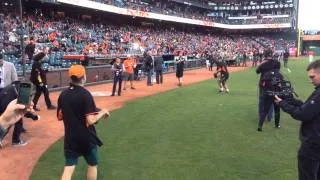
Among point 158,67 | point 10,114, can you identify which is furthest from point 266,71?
point 158,67

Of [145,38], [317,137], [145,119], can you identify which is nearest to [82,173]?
[317,137]

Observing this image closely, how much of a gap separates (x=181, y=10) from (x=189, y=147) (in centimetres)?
6134

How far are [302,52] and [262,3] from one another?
45.8 feet

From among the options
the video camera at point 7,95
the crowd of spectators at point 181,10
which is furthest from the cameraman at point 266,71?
the crowd of spectators at point 181,10

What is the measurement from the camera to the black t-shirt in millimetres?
5242

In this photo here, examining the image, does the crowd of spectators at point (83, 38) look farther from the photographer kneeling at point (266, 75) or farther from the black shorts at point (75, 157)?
the black shorts at point (75, 157)

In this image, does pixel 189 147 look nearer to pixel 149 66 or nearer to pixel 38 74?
pixel 38 74

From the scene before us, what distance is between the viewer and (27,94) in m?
6.18

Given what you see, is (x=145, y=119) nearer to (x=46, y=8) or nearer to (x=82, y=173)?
(x=82, y=173)

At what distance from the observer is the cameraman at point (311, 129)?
4363 millimetres

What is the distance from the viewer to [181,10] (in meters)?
68.4

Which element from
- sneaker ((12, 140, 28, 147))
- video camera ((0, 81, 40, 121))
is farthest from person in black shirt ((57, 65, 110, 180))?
sneaker ((12, 140, 28, 147))

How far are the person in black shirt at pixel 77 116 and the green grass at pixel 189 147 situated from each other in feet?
4.76

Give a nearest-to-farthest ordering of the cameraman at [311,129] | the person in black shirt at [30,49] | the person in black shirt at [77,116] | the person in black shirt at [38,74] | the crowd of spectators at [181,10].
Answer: the cameraman at [311,129] → the person in black shirt at [77,116] → the person in black shirt at [38,74] → the person in black shirt at [30,49] → the crowd of spectators at [181,10]
